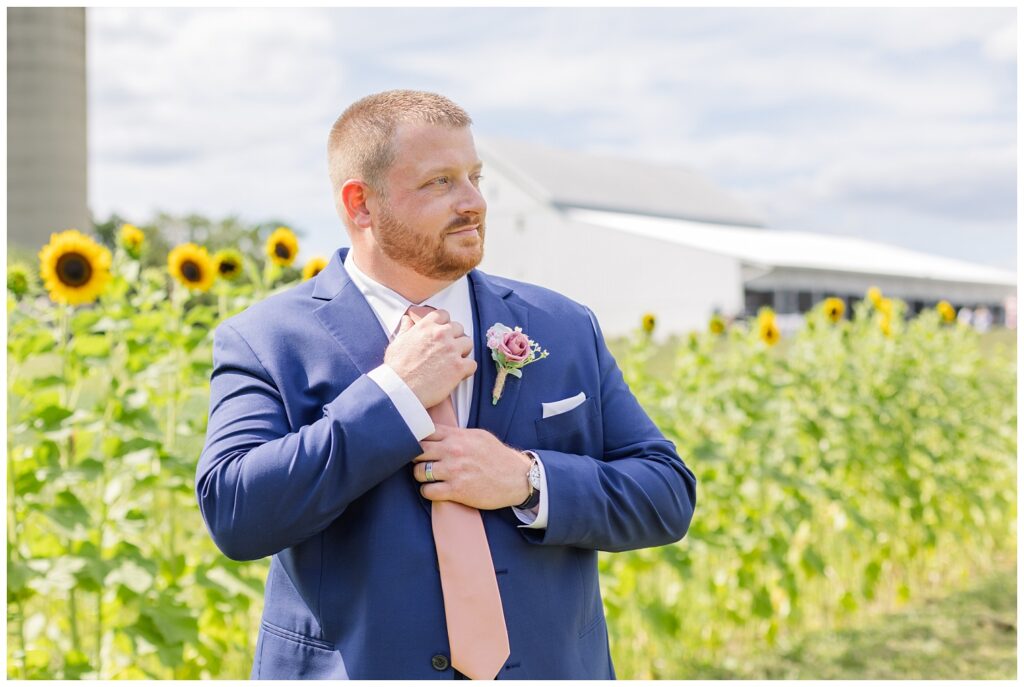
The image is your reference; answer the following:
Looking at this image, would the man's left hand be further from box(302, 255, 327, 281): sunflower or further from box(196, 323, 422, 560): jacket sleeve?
box(302, 255, 327, 281): sunflower

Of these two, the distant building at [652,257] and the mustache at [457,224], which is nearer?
the mustache at [457,224]

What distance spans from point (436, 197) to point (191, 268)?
79.7 inches

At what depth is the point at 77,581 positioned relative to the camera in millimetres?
2795

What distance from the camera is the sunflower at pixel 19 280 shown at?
304 cm

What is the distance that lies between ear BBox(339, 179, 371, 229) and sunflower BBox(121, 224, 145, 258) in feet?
6.07

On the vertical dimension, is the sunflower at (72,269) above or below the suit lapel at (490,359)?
above

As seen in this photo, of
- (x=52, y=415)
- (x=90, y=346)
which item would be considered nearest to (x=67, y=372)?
(x=90, y=346)

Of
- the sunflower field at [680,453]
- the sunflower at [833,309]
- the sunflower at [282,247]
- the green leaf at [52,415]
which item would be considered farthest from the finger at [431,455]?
the sunflower at [833,309]

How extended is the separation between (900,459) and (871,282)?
24.5 metres

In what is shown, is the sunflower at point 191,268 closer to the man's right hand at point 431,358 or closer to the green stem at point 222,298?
the green stem at point 222,298

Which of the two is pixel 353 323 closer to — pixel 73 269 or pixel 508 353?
pixel 508 353

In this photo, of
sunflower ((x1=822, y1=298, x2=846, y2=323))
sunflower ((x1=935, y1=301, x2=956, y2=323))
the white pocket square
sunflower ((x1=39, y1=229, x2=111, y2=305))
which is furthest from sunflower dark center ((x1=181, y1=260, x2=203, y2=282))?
sunflower ((x1=935, y1=301, x2=956, y2=323))

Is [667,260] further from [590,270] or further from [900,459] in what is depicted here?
[900,459]

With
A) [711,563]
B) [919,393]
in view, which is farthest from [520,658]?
[919,393]
